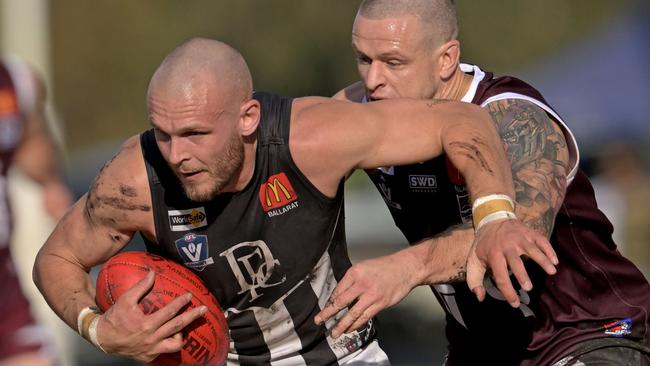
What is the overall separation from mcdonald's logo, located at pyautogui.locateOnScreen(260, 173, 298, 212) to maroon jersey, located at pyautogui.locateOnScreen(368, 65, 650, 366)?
0.61 m

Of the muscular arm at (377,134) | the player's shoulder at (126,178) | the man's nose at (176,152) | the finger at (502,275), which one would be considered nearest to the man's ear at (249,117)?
the muscular arm at (377,134)

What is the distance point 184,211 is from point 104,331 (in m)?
0.66

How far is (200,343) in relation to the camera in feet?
17.0

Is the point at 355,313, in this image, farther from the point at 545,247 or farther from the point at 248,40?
the point at 248,40

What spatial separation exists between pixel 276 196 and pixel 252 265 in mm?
343

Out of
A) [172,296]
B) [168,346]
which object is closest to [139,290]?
[172,296]

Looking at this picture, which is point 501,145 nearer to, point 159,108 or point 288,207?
point 288,207

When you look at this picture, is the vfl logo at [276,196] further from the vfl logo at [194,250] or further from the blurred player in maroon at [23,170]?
the blurred player in maroon at [23,170]

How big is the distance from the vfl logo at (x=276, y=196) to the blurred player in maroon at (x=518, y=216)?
60 cm

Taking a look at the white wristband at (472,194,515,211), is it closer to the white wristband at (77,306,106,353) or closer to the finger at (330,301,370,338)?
the finger at (330,301,370,338)

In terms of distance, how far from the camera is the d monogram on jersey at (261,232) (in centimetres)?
538

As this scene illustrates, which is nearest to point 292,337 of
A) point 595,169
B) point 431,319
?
point 431,319

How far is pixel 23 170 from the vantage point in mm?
8609

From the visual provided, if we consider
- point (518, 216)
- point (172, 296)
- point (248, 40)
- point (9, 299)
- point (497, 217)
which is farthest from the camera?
point (248, 40)
